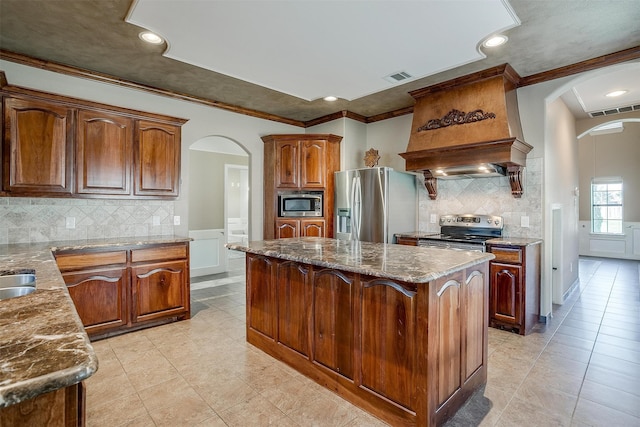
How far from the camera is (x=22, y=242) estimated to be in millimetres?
3252

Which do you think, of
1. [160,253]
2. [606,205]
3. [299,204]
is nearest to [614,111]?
[606,205]

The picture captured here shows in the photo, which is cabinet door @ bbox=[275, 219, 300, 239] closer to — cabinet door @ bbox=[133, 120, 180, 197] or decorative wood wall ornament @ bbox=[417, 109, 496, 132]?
cabinet door @ bbox=[133, 120, 180, 197]

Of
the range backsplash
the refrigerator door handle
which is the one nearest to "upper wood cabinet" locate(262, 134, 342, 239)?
the refrigerator door handle

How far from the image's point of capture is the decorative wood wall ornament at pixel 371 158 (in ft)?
16.6

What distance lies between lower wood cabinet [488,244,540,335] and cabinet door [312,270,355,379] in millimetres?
2091

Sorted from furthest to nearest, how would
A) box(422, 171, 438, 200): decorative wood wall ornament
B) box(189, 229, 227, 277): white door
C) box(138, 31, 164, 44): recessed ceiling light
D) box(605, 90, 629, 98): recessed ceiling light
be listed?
box(189, 229, 227, 277): white door
box(422, 171, 438, 200): decorative wood wall ornament
box(605, 90, 629, 98): recessed ceiling light
box(138, 31, 164, 44): recessed ceiling light

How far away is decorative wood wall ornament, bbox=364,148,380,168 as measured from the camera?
16.6ft

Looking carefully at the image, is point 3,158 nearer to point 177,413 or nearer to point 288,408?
point 177,413

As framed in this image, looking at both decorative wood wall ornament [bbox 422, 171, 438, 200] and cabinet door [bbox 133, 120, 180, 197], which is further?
decorative wood wall ornament [bbox 422, 171, 438, 200]

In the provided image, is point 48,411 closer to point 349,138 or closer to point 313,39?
point 313,39

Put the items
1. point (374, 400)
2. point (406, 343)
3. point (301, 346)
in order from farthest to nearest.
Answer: point (301, 346) → point (374, 400) → point (406, 343)

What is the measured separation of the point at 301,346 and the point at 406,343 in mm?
963

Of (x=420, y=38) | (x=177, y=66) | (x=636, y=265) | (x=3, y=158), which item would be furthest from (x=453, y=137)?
(x=636, y=265)

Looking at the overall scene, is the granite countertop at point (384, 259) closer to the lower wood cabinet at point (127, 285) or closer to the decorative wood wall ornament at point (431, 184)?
the lower wood cabinet at point (127, 285)
